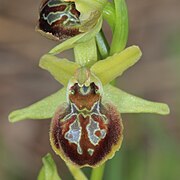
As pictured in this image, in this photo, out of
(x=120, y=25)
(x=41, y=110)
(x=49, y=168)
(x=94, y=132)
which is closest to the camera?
(x=94, y=132)

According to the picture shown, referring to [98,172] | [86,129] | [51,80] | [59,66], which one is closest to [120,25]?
[59,66]

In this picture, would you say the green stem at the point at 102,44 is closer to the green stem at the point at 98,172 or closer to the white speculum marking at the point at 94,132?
the white speculum marking at the point at 94,132

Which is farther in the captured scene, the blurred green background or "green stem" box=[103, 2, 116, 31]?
the blurred green background

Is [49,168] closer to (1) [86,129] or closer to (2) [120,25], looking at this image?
(1) [86,129]

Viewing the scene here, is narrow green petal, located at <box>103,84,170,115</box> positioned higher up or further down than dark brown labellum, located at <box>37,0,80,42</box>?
further down

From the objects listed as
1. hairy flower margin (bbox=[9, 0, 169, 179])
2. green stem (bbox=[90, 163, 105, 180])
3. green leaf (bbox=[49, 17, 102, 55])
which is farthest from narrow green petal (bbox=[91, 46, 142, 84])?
green stem (bbox=[90, 163, 105, 180])

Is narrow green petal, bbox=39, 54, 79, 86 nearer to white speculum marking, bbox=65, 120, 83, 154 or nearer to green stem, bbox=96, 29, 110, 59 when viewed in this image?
green stem, bbox=96, 29, 110, 59

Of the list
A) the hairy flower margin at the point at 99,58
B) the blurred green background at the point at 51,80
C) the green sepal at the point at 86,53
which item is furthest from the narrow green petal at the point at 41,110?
the blurred green background at the point at 51,80

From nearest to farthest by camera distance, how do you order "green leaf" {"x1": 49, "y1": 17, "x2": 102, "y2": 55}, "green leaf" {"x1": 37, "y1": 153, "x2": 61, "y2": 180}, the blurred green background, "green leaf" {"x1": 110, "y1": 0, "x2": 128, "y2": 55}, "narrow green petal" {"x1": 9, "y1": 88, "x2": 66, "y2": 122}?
"green leaf" {"x1": 49, "y1": 17, "x2": 102, "y2": 55} → "green leaf" {"x1": 110, "y1": 0, "x2": 128, "y2": 55} → "narrow green petal" {"x1": 9, "y1": 88, "x2": 66, "y2": 122} → "green leaf" {"x1": 37, "y1": 153, "x2": 61, "y2": 180} → the blurred green background
